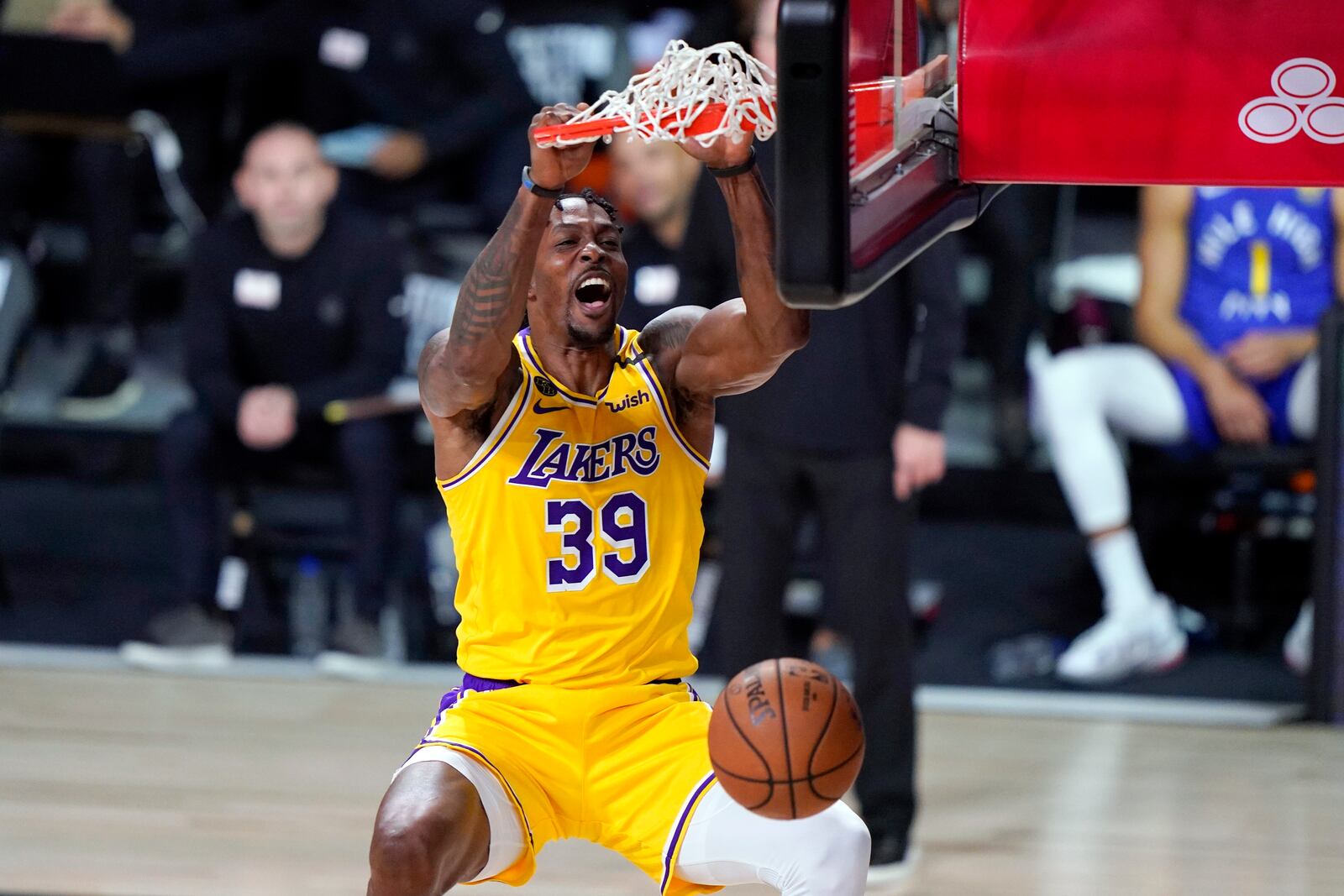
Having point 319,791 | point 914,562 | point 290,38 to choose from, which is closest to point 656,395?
point 319,791

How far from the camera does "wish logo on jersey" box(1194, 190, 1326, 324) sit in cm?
681

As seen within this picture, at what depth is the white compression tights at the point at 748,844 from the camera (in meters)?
3.57

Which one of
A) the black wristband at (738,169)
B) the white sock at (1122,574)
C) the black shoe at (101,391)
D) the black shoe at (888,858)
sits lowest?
the black shoe at (888,858)

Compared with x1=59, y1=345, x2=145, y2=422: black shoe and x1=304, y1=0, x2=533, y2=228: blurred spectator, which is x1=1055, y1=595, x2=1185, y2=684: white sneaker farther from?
x1=59, y1=345, x2=145, y2=422: black shoe

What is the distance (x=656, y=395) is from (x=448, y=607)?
3246 millimetres

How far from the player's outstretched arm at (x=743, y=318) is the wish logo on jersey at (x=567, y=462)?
0.72ft

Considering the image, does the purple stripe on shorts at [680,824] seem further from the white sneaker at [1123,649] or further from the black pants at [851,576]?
the white sneaker at [1123,649]

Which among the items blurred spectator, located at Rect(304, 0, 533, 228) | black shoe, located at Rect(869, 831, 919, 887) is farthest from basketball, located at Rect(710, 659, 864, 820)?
blurred spectator, located at Rect(304, 0, 533, 228)

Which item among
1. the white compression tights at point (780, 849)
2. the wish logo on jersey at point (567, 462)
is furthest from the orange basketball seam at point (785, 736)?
the wish logo on jersey at point (567, 462)

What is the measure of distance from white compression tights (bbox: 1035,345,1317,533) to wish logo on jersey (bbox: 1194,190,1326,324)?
282 mm

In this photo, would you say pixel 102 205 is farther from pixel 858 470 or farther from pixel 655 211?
pixel 858 470

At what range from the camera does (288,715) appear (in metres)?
6.48

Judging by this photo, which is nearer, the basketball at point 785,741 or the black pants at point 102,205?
the basketball at point 785,741

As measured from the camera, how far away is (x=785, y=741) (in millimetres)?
3383
